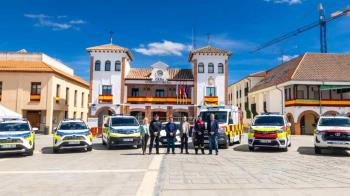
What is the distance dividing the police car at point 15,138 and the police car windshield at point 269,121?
11702 mm

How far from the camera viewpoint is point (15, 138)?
13.9 m

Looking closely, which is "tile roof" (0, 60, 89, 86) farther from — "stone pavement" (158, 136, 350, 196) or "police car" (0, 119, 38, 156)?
"stone pavement" (158, 136, 350, 196)

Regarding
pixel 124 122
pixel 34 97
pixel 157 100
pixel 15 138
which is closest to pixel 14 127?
pixel 15 138

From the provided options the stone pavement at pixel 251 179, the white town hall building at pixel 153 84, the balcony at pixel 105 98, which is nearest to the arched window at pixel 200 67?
the white town hall building at pixel 153 84

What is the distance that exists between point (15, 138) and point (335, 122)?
52.1 feet

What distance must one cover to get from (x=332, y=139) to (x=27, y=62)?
112 feet

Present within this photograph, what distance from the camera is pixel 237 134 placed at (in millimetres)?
19719

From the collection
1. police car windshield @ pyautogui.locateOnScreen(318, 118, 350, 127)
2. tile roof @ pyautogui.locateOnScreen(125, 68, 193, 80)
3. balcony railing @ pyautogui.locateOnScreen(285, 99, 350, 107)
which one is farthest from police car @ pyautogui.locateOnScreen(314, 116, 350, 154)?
tile roof @ pyautogui.locateOnScreen(125, 68, 193, 80)

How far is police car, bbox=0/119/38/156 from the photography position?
1370cm

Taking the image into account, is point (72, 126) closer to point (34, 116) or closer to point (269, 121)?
point (269, 121)

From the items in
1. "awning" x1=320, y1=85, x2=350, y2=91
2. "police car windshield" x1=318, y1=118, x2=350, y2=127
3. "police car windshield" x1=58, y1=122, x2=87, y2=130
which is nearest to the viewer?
"police car windshield" x1=318, y1=118, x2=350, y2=127

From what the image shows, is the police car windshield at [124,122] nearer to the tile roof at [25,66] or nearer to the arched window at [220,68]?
the tile roof at [25,66]

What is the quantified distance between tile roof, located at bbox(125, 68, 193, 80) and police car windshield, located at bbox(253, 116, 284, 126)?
23.1 m

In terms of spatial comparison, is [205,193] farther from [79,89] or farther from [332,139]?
[79,89]
